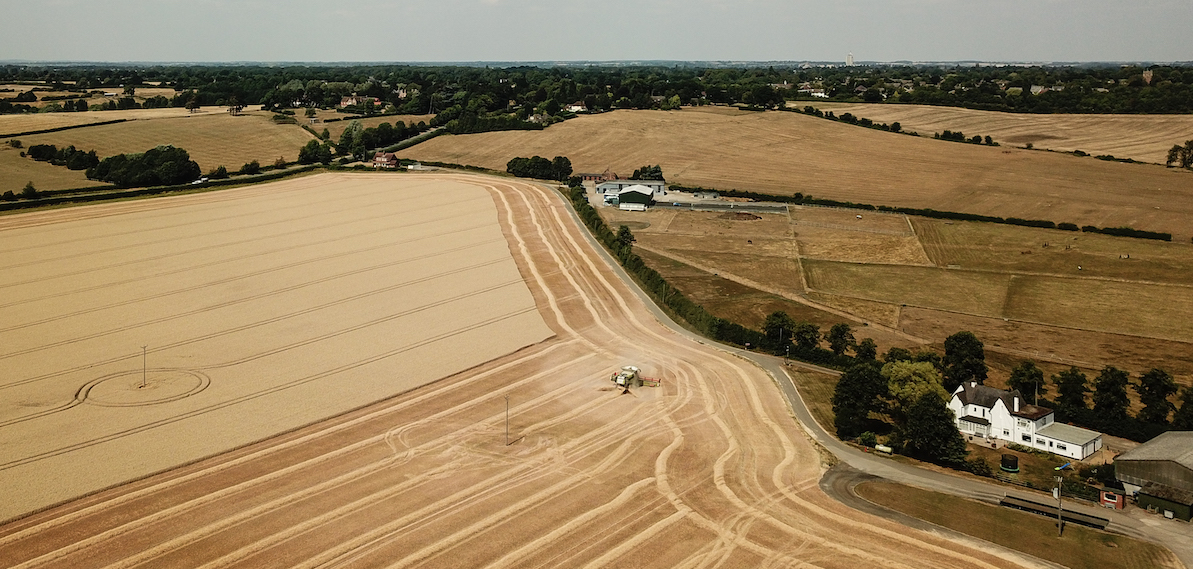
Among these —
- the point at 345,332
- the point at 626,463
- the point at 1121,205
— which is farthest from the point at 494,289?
the point at 1121,205

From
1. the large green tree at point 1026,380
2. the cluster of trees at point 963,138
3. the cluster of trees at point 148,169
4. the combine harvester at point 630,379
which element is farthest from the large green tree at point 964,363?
the cluster of trees at point 963,138

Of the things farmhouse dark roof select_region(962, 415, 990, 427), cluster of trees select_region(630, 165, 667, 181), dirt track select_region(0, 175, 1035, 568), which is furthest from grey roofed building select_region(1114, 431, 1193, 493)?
cluster of trees select_region(630, 165, 667, 181)

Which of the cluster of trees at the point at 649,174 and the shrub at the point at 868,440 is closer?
the shrub at the point at 868,440

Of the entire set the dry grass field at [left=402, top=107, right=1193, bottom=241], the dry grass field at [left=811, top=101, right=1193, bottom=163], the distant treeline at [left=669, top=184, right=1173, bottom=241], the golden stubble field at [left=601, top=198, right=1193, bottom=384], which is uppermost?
the dry grass field at [left=811, top=101, right=1193, bottom=163]

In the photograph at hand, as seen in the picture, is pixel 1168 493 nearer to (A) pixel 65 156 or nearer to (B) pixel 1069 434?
(B) pixel 1069 434

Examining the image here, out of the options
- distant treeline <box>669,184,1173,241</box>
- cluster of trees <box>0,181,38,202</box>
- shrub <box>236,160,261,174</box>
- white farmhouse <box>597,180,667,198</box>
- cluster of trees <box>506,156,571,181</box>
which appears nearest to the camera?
distant treeline <box>669,184,1173,241</box>

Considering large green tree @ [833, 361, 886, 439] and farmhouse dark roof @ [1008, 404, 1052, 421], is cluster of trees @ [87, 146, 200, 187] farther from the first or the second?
farmhouse dark roof @ [1008, 404, 1052, 421]

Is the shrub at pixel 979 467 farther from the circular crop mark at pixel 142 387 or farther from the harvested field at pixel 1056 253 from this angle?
the harvested field at pixel 1056 253

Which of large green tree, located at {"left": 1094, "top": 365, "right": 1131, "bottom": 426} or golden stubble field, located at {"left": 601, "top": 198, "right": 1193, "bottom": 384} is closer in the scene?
Result: large green tree, located at {"left": 1094, "top": 365, "right": 1131, "bottom": 426}

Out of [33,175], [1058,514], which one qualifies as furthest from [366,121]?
[1058,514]
